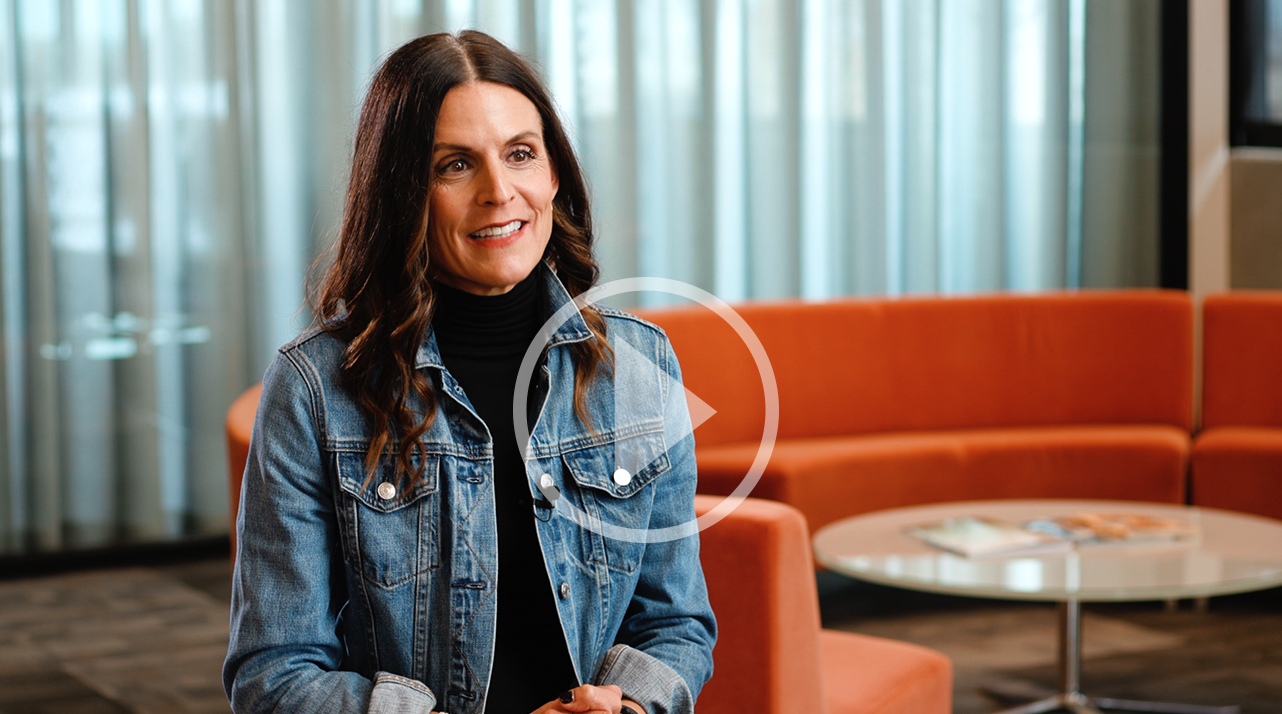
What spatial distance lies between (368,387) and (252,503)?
139 mm

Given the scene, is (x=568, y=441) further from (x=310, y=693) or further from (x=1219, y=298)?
(x=1219, y=298)

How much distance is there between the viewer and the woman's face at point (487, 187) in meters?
1.10

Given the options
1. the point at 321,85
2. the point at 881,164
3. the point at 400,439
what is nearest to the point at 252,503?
the point at 400,439

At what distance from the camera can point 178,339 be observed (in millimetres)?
3939

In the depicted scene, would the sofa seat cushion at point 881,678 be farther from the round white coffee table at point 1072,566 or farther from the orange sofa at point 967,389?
the orange sofa at point 967,389

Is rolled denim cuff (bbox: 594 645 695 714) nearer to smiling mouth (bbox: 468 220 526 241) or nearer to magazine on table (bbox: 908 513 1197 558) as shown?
smiling mouth (bbox: 468 220 526 241)

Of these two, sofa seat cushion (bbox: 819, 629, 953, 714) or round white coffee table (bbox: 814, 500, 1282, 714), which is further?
round white coffee table (bbox: 814, 500, 1282, 714)

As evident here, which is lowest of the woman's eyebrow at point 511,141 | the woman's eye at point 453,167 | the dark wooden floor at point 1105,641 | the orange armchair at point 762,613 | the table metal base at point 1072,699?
the dark wooden floor at point 1105,641

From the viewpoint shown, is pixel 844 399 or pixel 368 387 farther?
pixel 844 399

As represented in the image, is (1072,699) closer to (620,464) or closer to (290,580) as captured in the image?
(620,464)

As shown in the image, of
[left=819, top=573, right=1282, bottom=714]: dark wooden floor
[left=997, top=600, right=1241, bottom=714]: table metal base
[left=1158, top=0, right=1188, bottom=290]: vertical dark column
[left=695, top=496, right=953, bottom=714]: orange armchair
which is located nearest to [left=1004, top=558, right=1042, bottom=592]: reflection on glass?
[left=997, top=600, right=1241, bottom=714]: table metal base

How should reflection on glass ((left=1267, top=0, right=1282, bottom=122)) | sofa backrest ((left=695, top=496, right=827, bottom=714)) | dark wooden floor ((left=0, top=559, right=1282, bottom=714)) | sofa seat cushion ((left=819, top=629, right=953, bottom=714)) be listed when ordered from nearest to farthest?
sofa backrest ((left=695, top=496, right=827, bottom=714)) < sofa seat cushion ((left=819, top=629, right=953, bottom=714)) < dark wooden floor ((left=0, top=559, right=1282, bottom=714)) < reflection on glass ((left=1267, top=0, right=1282, bottom=122))

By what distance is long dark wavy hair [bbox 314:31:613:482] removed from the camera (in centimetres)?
109

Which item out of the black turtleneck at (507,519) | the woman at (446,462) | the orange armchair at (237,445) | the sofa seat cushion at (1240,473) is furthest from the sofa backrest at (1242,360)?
the black turtleneck at (507,519)
